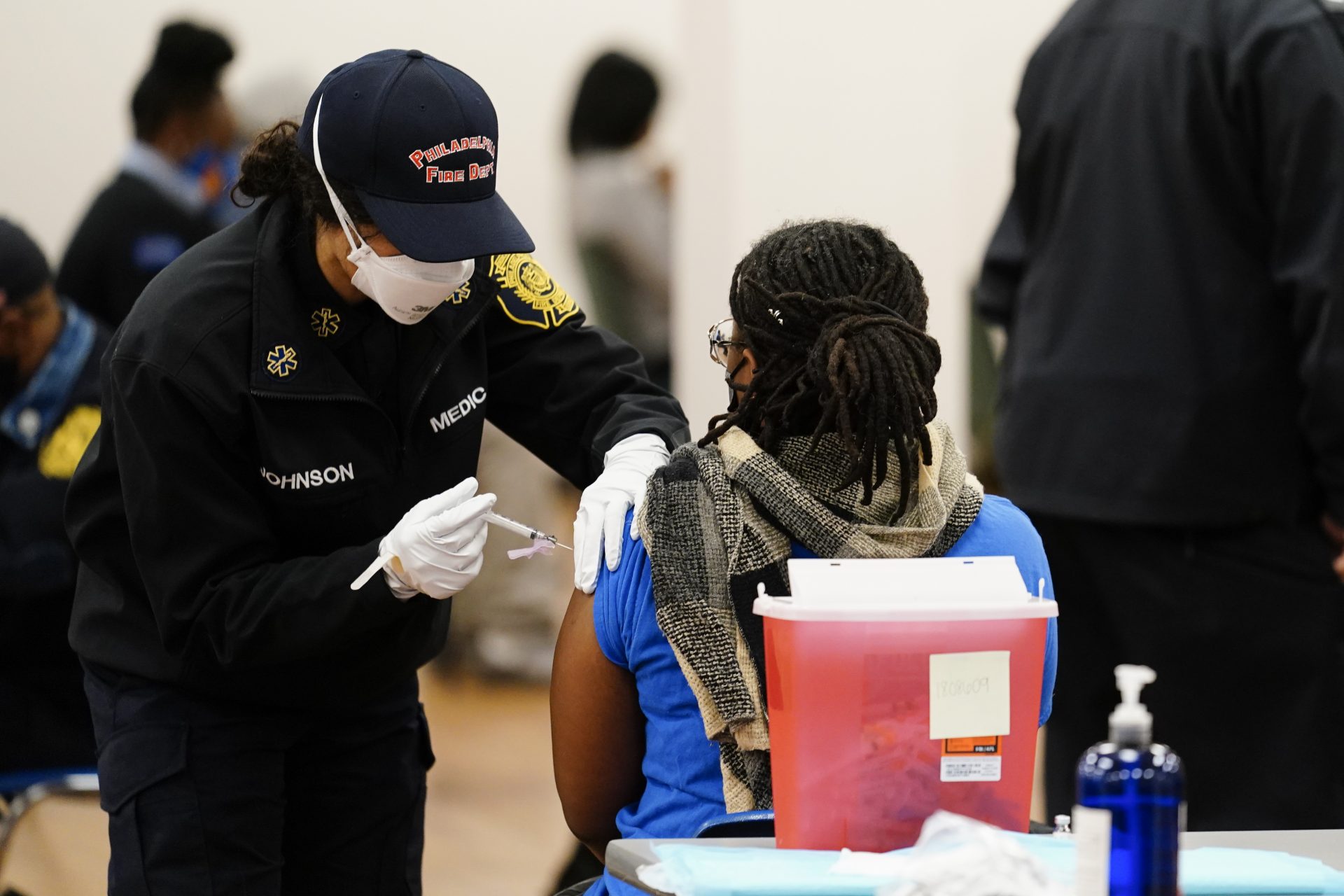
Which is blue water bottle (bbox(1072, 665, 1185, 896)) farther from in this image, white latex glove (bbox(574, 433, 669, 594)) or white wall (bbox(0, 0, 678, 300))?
white wall (bbox(0, 0, 678, 300))

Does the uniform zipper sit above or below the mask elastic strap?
below

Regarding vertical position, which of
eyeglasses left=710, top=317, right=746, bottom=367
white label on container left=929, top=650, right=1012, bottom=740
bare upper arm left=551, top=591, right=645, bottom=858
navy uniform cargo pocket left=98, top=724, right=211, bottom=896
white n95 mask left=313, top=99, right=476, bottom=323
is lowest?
navy uniform cargo pocket left=98, top=724, right=211, bottom=896

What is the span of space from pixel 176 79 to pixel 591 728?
90.7 inches

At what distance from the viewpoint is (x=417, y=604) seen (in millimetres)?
1663

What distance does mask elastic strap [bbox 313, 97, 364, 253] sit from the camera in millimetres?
1574

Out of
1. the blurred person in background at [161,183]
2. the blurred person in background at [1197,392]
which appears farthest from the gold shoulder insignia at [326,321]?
the blurred person in background at [161,183]

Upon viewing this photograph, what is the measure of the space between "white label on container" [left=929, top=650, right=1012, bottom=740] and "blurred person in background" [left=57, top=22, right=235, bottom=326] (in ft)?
7.70

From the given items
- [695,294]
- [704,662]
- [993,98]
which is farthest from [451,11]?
[704,662]

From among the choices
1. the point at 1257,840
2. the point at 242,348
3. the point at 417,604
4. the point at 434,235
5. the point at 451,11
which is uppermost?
the point at 451,11

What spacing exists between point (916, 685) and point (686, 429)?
0.79 meters

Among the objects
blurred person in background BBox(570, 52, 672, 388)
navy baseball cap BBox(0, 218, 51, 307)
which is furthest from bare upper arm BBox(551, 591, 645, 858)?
blurred person in background BBox(570, 52, 672, 388)

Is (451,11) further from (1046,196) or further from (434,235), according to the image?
(434,235)

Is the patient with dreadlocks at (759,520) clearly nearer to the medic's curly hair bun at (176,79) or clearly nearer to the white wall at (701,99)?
the medic's curly hair bun at (176,79)

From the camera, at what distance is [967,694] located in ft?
3.79
